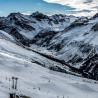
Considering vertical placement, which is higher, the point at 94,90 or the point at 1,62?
the point at 1,62

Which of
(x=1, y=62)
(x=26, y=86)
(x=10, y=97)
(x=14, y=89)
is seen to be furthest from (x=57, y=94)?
(x=1, y=62)

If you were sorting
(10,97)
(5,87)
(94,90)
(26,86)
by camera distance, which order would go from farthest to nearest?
(94,90), (26,86), (5,87), (10,97)

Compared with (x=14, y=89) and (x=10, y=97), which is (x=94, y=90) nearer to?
(x=14, y=89)

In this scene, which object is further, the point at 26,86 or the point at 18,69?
the point at 18,69

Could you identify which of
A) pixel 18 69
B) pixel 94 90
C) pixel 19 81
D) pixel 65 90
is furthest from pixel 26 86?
pixel 94 90

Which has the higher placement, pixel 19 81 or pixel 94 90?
pixel 19 81

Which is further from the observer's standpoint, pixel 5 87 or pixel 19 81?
pixel 19 81

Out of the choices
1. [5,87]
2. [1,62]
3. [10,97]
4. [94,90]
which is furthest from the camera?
[1,62]

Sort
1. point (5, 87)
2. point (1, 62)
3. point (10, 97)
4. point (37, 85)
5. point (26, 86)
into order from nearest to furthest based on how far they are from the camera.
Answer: point (10, 97)
point (5, 87)
point (26, 86)
point (37, 85)
point (1, 62)

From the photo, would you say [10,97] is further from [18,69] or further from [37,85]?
[18,69]
